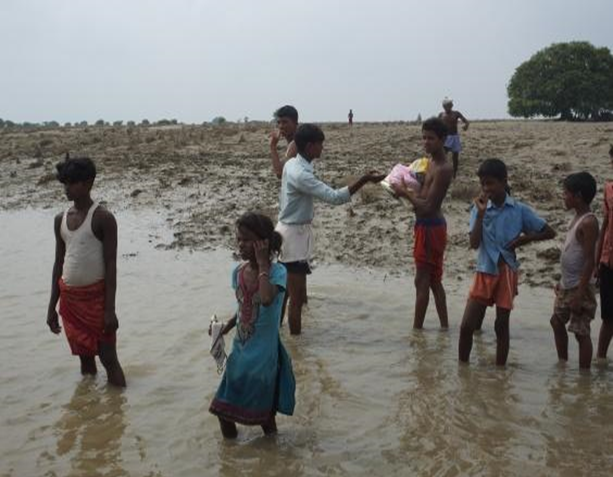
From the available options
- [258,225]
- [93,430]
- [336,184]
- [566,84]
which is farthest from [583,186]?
[566,84]

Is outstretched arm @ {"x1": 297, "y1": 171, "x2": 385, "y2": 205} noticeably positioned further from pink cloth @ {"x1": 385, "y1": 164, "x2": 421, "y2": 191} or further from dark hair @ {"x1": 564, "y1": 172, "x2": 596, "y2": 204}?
dark hair @ {"x1": 564, "y1": 172, "x2": 596, "y2": 204}

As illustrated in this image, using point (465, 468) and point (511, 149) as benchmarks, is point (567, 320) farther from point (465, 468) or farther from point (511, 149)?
point (511, 149)

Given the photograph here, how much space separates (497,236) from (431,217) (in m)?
0.92

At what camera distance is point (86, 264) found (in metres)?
4.70

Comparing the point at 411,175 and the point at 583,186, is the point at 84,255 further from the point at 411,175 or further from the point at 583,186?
the point at 583,186

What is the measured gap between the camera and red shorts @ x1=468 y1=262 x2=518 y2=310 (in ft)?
16.4

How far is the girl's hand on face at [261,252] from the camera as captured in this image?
12.3 feet

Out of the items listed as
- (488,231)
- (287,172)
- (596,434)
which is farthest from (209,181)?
(596,434)

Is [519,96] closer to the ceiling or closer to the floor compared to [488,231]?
closer to the ceiling

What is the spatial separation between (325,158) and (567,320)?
39.7 feet

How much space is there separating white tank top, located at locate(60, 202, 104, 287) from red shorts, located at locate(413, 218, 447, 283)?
2.63m

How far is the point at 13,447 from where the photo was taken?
4.18 m

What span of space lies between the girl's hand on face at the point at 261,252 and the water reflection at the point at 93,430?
137 centimetres

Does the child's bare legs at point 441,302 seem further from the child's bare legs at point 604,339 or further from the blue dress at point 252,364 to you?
the blue dress at point 252,364
